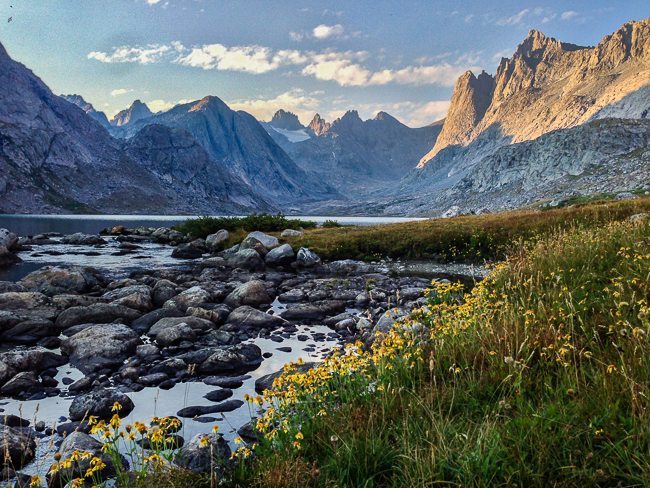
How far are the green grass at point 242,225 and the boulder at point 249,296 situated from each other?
2919 centimetres

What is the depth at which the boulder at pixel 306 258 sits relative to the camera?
1315 inches

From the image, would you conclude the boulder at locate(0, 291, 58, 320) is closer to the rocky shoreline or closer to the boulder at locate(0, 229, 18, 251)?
the rocky shoreline

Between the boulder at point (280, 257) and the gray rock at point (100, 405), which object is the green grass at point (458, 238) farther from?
the gray rock at point (100, 405)

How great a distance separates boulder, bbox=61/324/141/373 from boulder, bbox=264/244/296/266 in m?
20.3

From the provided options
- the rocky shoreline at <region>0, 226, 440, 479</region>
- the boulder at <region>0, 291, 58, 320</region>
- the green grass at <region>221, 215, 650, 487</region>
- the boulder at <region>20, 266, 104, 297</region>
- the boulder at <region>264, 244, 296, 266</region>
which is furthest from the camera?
the boulder at <region>264, 244, 296, 266</region>

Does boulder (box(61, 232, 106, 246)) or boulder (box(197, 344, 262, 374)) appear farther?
boulder (box(61, 232, 106, 246))

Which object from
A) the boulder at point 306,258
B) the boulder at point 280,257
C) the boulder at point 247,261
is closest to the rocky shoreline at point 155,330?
the boulder at point 306,258

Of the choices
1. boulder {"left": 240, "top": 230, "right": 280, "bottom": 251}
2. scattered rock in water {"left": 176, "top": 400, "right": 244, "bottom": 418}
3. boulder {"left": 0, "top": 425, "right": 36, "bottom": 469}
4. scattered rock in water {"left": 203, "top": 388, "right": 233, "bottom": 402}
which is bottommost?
scattered rock in water {"left": 203, "top": 388, "right": 233, "bottom": 402}

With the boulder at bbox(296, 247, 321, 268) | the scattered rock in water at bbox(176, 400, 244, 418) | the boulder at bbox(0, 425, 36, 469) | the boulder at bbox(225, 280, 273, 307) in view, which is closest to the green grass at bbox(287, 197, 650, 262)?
the boulder at bbox(296, 247, 321, 268)

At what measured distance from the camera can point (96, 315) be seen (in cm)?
1695

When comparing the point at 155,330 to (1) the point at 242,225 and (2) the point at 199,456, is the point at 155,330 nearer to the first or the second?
(2) the point at 199,456

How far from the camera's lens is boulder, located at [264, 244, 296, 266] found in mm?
34594

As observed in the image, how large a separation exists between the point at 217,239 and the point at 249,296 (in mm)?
27421

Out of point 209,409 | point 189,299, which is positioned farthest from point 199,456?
point 189,299
